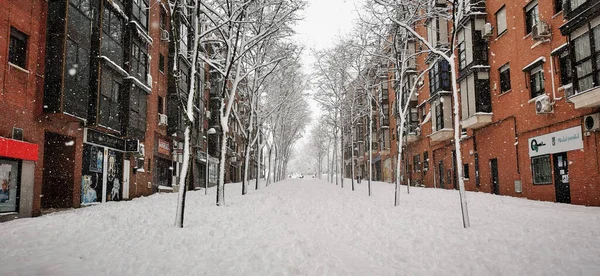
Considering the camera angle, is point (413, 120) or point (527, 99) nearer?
point (527, 99)

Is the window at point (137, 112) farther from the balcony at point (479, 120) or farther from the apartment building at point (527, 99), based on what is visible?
the balcony at point (479, 120)

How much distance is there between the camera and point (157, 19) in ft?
76.2

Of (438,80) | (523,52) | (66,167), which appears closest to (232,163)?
(438,80)

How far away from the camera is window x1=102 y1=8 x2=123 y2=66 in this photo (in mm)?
16208

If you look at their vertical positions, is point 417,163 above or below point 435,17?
below

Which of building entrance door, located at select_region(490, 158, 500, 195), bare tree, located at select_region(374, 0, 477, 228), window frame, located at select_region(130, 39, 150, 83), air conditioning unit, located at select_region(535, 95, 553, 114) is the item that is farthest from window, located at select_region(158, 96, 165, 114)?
air conditioning unit, located at select_region(535, 95, 553, 114)

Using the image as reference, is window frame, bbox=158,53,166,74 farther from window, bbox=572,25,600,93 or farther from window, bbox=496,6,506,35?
window, bbox=572,25,600,93

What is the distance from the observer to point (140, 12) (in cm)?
2030

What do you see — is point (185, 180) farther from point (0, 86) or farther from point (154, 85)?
point (154, 85)

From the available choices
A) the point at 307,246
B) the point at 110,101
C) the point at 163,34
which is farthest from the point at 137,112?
the point at 307,246

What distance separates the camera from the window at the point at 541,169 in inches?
643

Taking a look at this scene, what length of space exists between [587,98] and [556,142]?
10.8 ft

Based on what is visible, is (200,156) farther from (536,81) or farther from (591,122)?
(591,122)

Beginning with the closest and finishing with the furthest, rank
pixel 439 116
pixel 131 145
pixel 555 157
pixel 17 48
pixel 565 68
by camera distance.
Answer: pixel 17 48
pixel 565 68
pixel 555 157
pixel 131 145
pixel 439 116
